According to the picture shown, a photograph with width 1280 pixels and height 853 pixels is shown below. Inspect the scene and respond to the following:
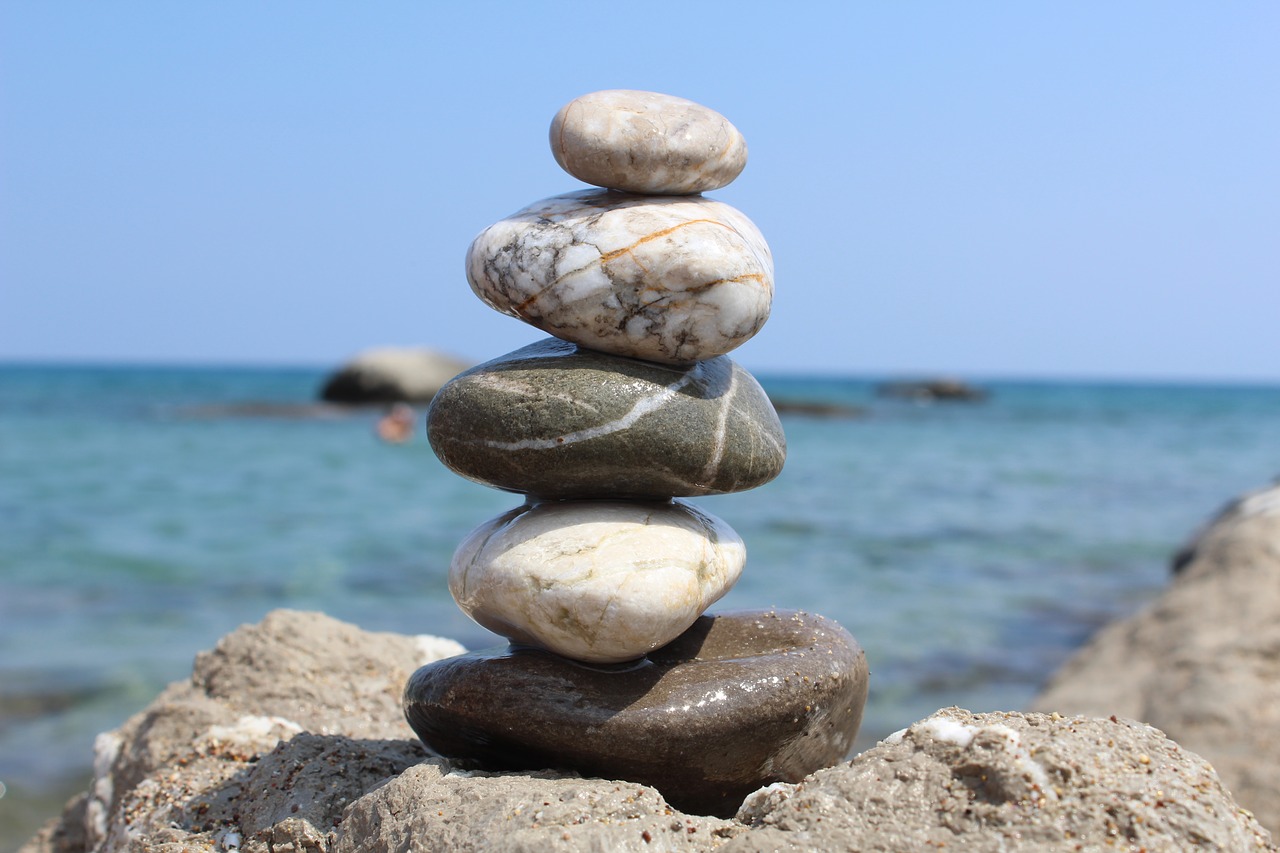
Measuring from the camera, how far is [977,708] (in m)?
7.04

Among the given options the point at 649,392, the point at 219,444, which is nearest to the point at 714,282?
the point at 649,392

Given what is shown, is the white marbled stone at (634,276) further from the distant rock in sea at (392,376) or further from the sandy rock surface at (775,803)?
the distant rock in sea at (392,376)

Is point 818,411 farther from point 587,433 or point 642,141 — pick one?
point 587,433

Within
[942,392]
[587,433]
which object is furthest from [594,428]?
[942,392]

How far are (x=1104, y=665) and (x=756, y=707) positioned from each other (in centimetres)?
421

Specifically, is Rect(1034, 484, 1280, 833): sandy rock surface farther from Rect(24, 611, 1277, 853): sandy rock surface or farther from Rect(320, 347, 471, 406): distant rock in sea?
Rect(320, 347, 471, 406): distant rock in sea

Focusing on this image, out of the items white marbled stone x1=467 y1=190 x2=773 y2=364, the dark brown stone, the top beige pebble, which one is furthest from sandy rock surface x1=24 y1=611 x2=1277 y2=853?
the top beige pebble

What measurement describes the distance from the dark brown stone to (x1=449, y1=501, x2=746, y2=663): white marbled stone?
11cm

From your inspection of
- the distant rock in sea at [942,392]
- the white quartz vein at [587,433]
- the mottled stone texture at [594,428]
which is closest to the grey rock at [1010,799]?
the mottled stone texture at [594,428]

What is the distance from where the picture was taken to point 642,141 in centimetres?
335

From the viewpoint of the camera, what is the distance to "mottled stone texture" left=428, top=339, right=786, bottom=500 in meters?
3.28

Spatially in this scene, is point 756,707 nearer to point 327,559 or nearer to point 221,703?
point 221,703

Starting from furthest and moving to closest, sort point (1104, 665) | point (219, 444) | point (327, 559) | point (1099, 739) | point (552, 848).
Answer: point (219, 444) < point (327, 559) < point (1104, 665) < point (1099, 739) < point (552, 848)

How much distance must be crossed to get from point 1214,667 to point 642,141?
4480 mm
